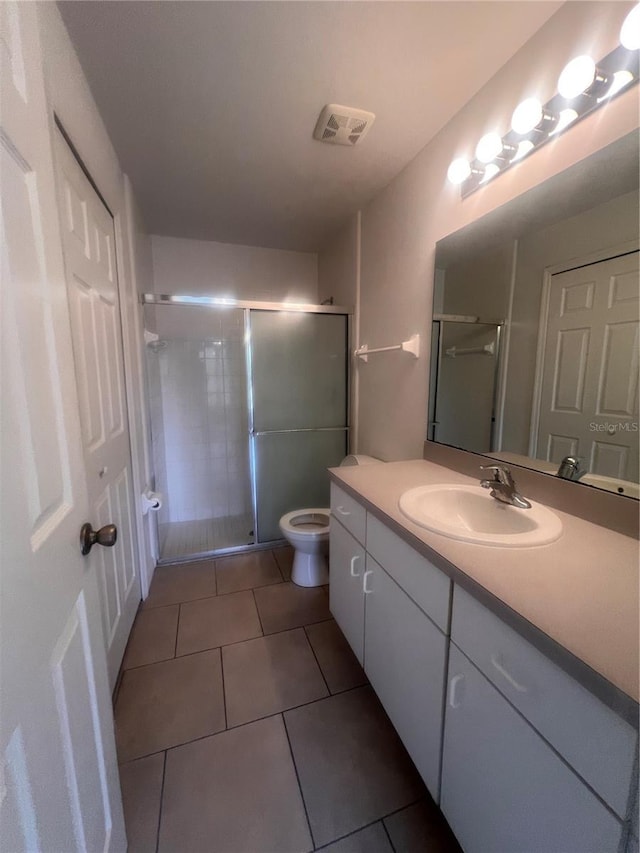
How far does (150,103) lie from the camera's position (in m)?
1.33

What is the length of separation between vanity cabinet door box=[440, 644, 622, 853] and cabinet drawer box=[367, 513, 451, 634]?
94mm

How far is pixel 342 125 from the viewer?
1433 millimetres

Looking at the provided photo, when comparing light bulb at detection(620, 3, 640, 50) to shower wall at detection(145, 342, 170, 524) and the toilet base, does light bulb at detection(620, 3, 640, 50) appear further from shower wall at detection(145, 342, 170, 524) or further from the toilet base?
shower wall at detection(145, 342, 170, 524)

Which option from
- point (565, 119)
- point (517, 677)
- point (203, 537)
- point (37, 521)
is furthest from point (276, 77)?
point (203, 537)

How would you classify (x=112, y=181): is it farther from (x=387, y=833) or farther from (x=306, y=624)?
(x=387, y=833)

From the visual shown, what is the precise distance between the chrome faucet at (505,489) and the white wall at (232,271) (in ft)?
7.90

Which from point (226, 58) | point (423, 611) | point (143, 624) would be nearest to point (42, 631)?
point (423, 611)

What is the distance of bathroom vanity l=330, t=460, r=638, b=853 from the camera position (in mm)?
508

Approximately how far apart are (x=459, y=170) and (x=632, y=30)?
0.56m

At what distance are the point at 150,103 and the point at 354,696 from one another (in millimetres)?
2539

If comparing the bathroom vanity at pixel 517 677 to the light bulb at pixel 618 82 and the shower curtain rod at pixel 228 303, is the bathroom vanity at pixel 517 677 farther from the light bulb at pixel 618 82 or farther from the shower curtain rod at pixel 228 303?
the shower curtain rod at pixel 228 303

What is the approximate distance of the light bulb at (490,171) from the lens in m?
1.23

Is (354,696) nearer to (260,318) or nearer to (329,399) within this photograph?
(329,399)

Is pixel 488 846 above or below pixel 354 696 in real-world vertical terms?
above
